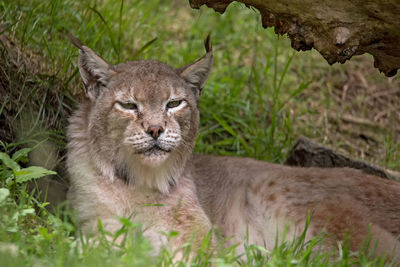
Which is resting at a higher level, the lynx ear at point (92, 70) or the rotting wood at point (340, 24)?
the rotting wood at point (340, 24)

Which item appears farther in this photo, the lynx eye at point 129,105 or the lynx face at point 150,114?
the lynx eye at point 129,105

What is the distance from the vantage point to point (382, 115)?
7.40m

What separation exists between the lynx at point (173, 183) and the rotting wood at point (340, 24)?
765 millimetres

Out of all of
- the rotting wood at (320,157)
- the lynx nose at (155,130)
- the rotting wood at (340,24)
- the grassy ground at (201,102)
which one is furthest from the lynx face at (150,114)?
the rotting wood at (320,157)

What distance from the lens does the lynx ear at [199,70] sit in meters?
4.39

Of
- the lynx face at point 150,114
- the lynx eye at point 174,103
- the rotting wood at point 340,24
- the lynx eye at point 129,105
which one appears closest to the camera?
the rotting wood at point 340,24

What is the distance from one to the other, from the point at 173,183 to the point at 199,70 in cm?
87

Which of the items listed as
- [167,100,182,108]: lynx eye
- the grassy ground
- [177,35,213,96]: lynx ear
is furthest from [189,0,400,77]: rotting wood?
the grassy ground

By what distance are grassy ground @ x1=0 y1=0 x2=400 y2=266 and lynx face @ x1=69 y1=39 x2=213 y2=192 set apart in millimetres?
540

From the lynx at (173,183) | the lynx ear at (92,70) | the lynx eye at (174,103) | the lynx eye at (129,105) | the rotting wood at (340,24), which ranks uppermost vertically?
the rotting wood at (340,24)

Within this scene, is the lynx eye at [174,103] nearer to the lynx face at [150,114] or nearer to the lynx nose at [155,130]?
the lynx face at [150,114]

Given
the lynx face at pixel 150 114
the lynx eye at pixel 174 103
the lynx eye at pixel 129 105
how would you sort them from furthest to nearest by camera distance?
the lynx eye at pixel 174 103 < the lynx eye at pixel 129 105 < the lynx face at pixel 150 114

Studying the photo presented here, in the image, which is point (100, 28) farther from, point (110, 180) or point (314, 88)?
Answer: point (314, 88)

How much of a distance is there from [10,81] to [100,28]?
1.45 metres
